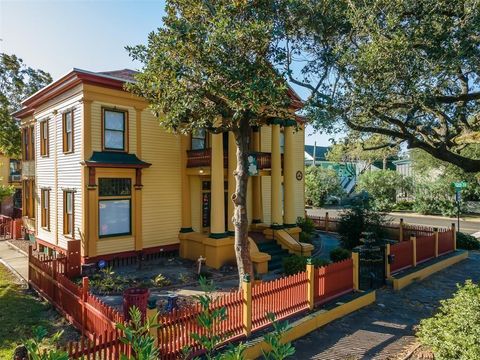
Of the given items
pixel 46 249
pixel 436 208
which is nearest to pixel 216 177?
pixel 46 249

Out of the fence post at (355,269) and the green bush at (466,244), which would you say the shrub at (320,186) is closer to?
the green bush at (466,244)

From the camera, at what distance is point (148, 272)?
529 inches

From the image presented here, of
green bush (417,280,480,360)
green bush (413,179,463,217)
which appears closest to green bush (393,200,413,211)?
green bush (413,179,463,217)

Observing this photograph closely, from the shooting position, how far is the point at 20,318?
929 centimetres

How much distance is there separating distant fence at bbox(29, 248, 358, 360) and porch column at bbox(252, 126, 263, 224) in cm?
846

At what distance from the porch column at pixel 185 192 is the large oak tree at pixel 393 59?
6948mm

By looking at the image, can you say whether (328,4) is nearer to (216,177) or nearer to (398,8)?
(398,8)

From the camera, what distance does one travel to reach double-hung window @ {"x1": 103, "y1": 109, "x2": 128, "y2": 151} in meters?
14.1

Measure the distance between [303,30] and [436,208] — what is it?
30.8 m

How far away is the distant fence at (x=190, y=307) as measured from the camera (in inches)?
231

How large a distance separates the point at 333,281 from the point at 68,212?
1160 cm

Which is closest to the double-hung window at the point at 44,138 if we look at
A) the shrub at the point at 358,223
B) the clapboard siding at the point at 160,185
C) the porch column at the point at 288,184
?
the clapboard siding at the point at 160,185

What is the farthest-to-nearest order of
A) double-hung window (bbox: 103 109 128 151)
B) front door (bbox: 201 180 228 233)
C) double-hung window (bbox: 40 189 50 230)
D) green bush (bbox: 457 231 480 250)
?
green bush (bbox: 457 231 480 250), double-hung window (bbox: 40 189 50 230), front door (bbox: 201 180 228 233), double-hung window (bbox: 103 109 128 151)

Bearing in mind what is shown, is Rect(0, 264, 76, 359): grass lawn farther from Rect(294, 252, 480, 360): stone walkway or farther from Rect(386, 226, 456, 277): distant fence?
Rect(386, 226, 456, 277): distant fence
